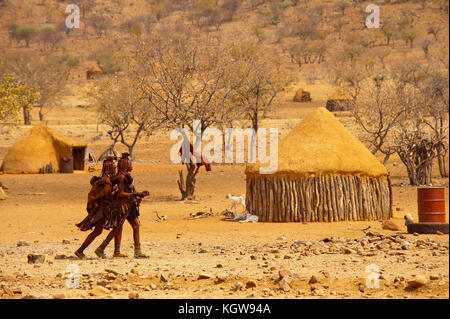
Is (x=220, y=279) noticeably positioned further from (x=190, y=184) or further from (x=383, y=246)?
(x=190, y=184)

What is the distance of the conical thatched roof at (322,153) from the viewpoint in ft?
42.5

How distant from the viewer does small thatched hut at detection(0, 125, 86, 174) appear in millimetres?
23594

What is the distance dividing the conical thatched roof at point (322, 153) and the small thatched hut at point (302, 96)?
96.8ft

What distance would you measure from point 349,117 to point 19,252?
2623 centimetres

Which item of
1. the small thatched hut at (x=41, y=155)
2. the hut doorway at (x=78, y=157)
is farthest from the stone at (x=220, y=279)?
the hut doorway at (x=78, y=157)

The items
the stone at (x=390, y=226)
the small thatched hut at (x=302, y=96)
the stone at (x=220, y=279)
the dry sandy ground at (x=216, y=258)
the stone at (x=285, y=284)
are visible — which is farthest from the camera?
the small thatched hut at (x=302, y=96)

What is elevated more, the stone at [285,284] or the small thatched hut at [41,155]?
the small thatched hut at [41,155]

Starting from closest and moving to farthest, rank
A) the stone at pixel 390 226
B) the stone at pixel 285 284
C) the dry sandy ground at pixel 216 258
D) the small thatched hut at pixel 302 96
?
the stone at pixel 285 284 → the dry sandy ground at pixel 216 258 → the stone at pixel 390 226 → the small thatched hut at pixel 302 96

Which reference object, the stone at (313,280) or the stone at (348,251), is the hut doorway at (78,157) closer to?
the stone at (348,251)

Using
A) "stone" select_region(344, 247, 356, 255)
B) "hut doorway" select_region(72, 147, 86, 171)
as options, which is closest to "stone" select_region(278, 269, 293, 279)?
"stone" select_region(344, 247, 356, 255)

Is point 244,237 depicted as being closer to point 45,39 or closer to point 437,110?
point 437,110
